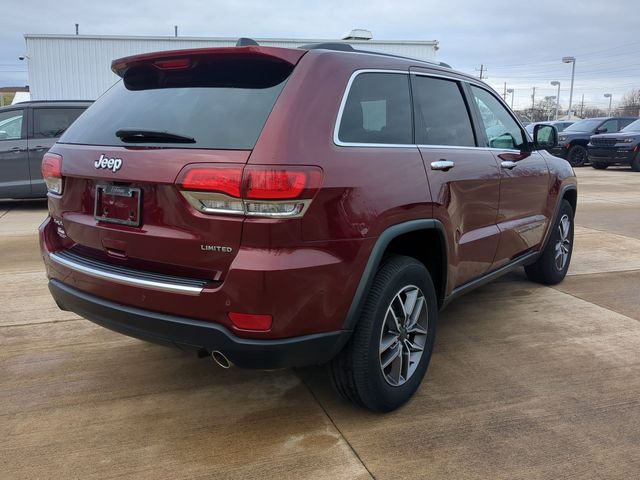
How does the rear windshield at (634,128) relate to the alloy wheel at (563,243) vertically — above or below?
above

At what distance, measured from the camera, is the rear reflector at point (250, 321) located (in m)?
2.40

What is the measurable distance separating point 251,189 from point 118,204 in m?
0.76

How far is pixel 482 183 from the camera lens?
3727mm

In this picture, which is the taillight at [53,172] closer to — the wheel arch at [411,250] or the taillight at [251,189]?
the taillight at [251,189]

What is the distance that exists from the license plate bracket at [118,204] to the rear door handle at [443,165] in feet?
5.20

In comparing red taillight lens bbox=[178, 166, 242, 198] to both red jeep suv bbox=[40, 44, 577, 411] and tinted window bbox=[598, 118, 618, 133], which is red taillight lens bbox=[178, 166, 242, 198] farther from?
tinted window bbox=[598, 118, 618, 133]

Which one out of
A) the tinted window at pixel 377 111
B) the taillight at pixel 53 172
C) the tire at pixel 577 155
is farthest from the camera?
the tire at pixel 577 155

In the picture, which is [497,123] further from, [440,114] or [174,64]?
[174,64]

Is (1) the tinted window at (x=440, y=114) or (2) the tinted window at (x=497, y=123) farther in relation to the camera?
(2) the tinted window at (x=497, y=123)

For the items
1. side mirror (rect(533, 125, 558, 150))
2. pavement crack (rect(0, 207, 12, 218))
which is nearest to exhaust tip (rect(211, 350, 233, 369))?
side mirror (rect(533, 125, 558, 150))

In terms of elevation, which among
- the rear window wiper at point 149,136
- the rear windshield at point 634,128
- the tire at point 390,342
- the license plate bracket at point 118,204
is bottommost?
the tire at point 390,342

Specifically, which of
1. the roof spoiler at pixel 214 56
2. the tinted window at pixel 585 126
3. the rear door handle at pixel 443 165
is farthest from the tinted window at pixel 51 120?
the tinted window at pixel 585 126

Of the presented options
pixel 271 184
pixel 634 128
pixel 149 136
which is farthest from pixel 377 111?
pixel 634 128

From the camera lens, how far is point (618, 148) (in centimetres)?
1859
